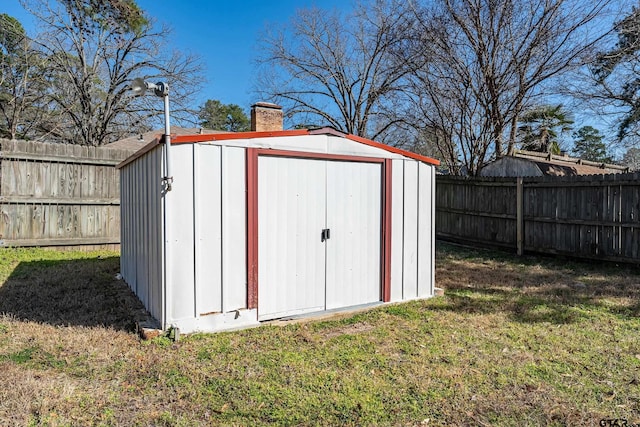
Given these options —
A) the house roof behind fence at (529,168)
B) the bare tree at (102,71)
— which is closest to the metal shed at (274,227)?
the house roof behind fence at (529,168)

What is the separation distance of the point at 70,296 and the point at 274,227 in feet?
9.55

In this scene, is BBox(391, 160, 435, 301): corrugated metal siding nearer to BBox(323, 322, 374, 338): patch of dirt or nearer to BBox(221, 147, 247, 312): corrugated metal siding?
BBox(323, 322, 374, 338): patch of dirt

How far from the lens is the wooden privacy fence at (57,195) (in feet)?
24.7

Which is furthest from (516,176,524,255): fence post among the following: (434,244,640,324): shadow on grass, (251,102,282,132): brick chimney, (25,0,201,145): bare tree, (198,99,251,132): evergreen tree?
(198,99,251,132): evergreen tree

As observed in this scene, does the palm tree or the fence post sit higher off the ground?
the palm tree

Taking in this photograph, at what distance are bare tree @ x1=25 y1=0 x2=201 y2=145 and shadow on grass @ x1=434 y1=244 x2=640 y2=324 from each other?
1090cm

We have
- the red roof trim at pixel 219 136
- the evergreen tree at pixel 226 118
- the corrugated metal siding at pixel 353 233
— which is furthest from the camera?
the evergreen tree at pixel 226 118

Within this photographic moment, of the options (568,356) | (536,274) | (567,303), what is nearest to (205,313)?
(568,356)

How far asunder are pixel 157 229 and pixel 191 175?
635mm

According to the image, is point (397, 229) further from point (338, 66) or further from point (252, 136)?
point (338, 66)

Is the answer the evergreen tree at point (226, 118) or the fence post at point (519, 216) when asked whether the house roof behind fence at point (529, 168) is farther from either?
the evergreen tree at point (226, 118)

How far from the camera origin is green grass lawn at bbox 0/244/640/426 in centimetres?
254

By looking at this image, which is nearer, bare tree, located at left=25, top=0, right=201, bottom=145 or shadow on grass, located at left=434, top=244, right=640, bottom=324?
shadow on grass, located at left=434, top=244, right=640, bottom=324

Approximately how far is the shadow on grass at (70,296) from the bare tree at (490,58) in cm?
863
